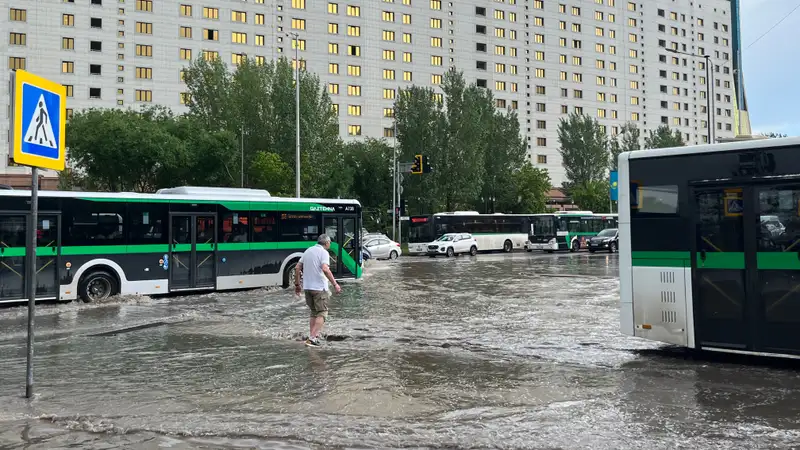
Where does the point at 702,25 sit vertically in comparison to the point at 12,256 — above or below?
above

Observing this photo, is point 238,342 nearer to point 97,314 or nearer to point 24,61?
point 97,314

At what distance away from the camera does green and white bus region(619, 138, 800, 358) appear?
8.24 meters

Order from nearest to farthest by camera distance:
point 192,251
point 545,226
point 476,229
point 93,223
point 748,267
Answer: point 748,267, point 93,223, point 192,251, point 476,229, point 545,226

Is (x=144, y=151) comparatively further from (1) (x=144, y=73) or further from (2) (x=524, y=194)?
(2) (x=524, y=194)

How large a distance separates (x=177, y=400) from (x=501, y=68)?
288 feet

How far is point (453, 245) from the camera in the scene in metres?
44.8

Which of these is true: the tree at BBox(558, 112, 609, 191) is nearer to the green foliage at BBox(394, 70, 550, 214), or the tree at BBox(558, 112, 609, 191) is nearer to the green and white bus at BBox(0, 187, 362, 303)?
the green foliage at BBox(394, 70, 550, 214)

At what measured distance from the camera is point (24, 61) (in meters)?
A: 64.8

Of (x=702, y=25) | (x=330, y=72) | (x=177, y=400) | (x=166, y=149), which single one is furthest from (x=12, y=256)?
(x=702, y=25)

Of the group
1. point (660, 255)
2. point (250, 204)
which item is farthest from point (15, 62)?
point (660, 255)

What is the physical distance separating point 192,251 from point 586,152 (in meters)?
72.8

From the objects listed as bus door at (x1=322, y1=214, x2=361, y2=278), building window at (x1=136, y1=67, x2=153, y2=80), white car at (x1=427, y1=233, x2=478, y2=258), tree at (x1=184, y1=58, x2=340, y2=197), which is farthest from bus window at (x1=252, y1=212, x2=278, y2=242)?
building window at (x1=136, y1=67, x2=153, y2=80)

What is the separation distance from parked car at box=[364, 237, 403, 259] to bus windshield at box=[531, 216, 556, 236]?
44.2 ft

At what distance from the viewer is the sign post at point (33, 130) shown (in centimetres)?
666
